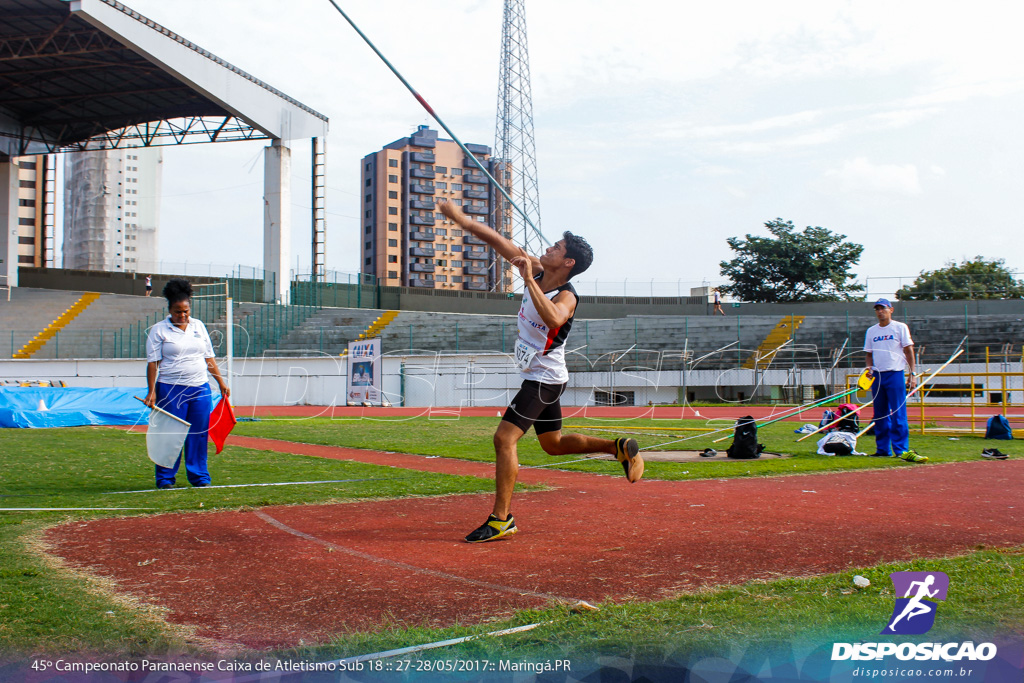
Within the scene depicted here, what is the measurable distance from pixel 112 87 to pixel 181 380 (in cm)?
3279

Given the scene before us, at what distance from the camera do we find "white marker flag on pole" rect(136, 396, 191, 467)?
6.91m

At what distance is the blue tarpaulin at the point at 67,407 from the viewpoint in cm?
1675

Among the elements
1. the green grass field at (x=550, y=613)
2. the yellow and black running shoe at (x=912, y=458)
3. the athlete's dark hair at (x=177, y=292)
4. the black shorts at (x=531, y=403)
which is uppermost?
the athlete's dark hair at (x=177, y=292)

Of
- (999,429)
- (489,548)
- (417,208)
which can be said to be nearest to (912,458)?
(999,429)

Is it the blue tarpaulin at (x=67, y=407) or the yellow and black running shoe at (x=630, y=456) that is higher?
the yellow and black running shoe at (x=630, y=456)

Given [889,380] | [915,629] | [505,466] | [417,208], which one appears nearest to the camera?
[915,629]

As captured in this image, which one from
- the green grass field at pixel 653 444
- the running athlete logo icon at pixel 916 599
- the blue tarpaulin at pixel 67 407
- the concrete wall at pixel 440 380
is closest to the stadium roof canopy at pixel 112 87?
the concrete wall at pixel 440 380

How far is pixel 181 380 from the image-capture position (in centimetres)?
715

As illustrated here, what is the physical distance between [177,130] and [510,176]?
2647 centimetres

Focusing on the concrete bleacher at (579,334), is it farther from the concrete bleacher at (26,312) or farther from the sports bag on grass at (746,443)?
the sports bag on grass at (746,443)

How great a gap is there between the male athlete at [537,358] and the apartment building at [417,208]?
93486 millimetres

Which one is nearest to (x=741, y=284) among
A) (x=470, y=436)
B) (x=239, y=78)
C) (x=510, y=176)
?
(x=510, y=176)

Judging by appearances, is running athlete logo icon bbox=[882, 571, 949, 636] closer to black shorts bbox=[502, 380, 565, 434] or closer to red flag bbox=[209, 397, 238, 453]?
black shorts bbox=[502, 380, 565, 434]

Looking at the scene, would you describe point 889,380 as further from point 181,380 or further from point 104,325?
point 104,325
